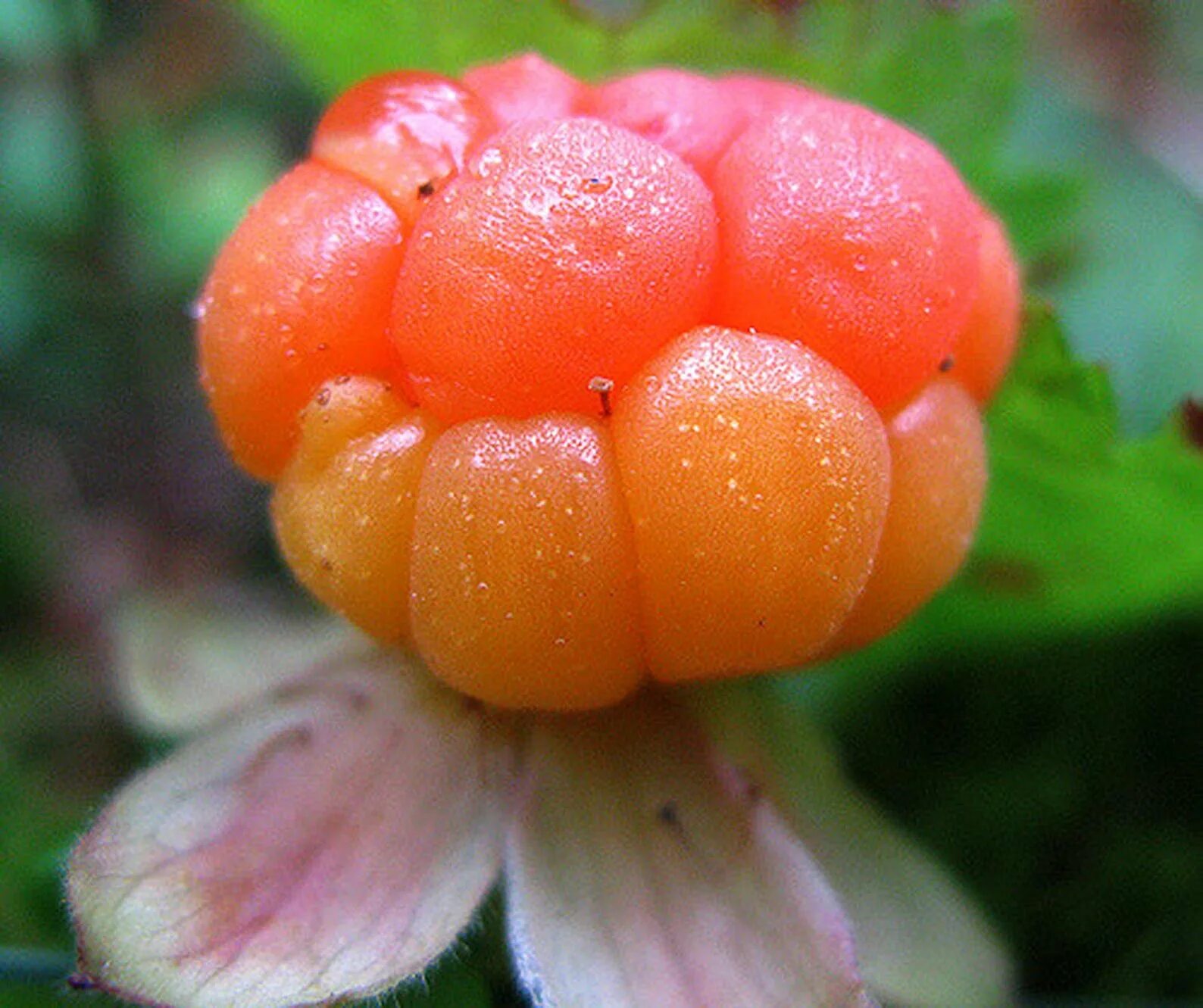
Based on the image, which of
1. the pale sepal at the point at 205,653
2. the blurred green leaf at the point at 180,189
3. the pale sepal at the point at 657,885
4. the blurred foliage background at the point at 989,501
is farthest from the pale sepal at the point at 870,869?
the blurred green leaf at the point at 180,189

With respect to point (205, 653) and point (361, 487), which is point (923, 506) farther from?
point (205, 653)

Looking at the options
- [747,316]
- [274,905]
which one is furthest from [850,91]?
[274,905]

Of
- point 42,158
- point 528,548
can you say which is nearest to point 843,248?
point 528,548

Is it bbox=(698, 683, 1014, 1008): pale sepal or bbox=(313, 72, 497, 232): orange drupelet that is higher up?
bbox=(313, 72, 497, 232): orange drupelet

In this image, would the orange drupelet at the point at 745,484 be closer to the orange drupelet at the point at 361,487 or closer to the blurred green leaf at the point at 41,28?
the orange drupelet at the point at 361,487

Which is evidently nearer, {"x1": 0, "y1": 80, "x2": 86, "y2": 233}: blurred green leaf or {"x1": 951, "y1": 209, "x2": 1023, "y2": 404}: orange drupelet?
{"x1": 951, "y1": 209, "x2": 1023, "y2": 404}: orange drupelet

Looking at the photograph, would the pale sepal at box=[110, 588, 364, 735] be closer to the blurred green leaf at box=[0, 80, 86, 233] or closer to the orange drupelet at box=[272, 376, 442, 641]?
the orange drupelet at box=[272, 376, 442, 641]

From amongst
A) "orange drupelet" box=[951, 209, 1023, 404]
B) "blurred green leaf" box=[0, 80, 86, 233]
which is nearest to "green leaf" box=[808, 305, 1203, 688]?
"orange drupelet" box=[951, 209, 1023, 404]

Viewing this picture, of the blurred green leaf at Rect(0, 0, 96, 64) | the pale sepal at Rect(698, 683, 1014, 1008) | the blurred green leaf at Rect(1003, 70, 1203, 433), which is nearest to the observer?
the pale sepal at Rect(698, 683, 1014, 1008)
